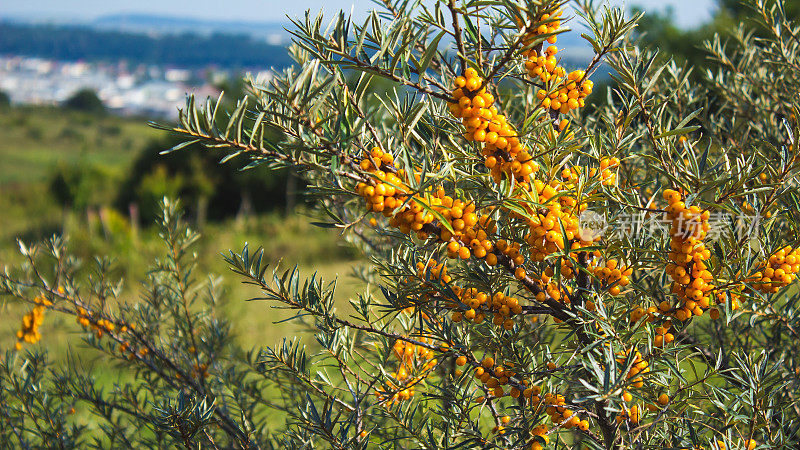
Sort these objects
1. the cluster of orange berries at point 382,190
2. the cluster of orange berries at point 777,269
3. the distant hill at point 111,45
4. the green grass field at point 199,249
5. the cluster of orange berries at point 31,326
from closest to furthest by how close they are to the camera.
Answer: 1. the cluster of orange berries at point 382,190
2. the cluster of orange berries at point 777,269
3. the cluster of orange berries at point 31,326
4. the green grass field at point 199,249
5. the distant hill at point 111,45

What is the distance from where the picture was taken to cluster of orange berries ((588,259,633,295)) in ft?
2.62

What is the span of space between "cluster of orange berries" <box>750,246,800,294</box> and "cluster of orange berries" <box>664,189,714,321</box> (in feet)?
0.26

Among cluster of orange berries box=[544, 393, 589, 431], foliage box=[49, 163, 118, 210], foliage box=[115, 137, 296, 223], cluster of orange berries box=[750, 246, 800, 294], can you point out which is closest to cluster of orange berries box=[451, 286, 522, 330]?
cluster of orange berries box=[544, 393, 589, 431]

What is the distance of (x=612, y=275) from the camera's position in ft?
2.66

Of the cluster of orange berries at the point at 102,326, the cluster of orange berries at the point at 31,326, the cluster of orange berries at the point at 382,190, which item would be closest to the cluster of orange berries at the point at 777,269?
the cluster of orange berries at the point at 382,190

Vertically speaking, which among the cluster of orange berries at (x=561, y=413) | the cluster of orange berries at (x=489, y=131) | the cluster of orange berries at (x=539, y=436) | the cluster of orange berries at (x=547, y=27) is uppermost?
the cluster of orange berries at (x=547, y=27)

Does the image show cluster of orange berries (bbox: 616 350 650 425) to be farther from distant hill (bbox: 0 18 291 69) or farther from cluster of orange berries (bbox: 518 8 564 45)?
distant hill (bbox: 0 18 291 69)

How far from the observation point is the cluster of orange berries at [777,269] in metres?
0.79

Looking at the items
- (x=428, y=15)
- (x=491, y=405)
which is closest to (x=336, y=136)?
(x=428, y=15)

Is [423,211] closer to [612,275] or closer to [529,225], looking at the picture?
[529,225]

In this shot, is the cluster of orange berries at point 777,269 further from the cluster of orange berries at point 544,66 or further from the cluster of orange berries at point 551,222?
the cluster of orange berries at point 544,66

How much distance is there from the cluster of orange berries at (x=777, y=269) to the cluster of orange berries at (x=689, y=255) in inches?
3.2

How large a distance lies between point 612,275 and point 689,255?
108mm

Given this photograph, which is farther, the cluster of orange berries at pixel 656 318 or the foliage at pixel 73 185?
the foliage at pixel 73 185
